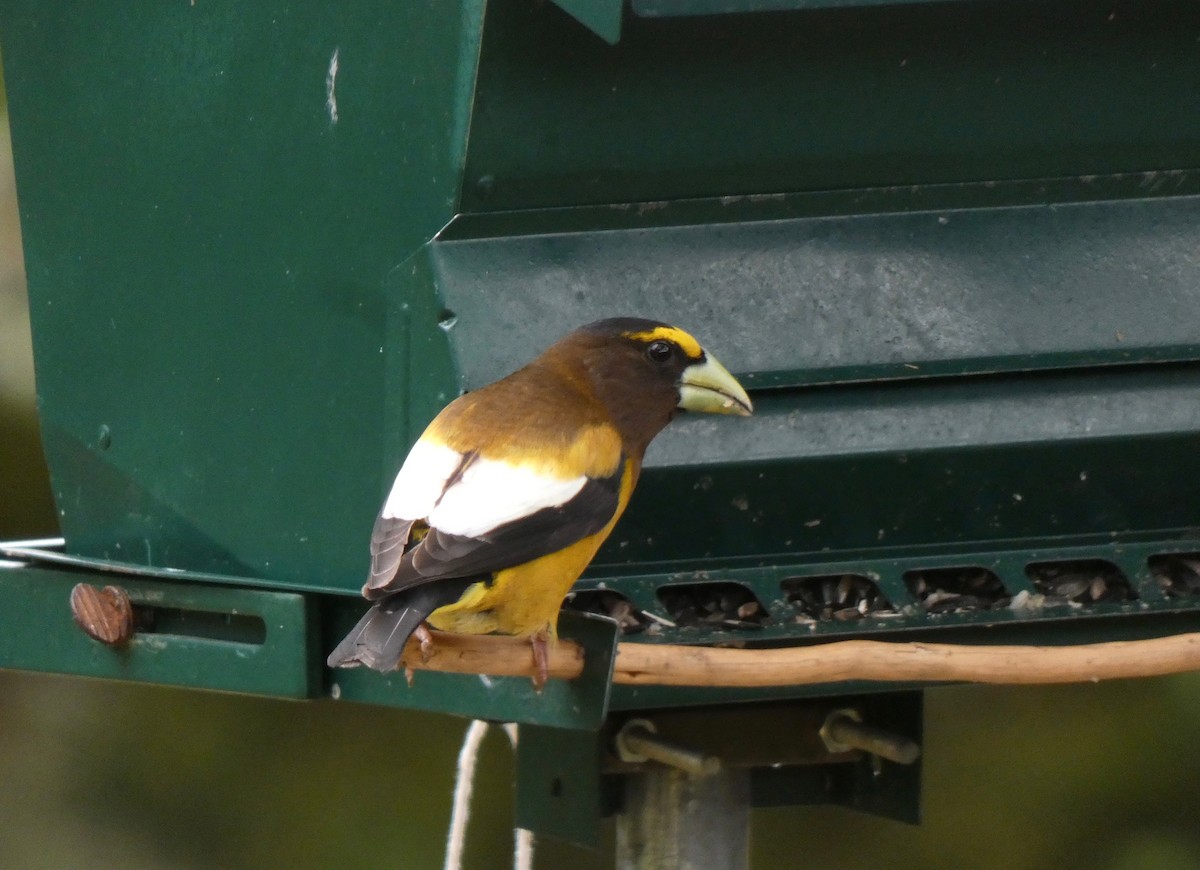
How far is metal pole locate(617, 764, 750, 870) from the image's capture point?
12.2 feet

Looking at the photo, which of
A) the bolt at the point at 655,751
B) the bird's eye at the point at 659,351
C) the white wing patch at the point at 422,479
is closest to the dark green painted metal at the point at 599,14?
the bird's eye at the point at 659,351

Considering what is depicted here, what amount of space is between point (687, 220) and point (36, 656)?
1486mm

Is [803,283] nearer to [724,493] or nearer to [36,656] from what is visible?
[724,493]

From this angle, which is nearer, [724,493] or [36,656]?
[724,493]

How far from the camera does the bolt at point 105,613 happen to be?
3.70m

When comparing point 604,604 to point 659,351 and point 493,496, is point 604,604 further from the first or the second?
point 659,351

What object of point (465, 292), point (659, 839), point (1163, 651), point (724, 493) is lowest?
point (659, 839)

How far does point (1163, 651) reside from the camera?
10.5 feet

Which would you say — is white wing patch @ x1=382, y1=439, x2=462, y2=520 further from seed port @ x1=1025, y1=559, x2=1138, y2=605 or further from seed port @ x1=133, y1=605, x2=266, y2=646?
seed port @ x1=1025, y1=559, x2=1138, y2=605

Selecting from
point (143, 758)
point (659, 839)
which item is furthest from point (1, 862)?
point (659, 839)

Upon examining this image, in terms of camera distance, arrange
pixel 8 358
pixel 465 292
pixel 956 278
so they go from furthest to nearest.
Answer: pixel 8 358, pixel 956 278, pixel 465 292

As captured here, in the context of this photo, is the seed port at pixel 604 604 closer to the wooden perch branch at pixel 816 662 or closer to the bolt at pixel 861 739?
the wooden perch branch at pixel 816 662

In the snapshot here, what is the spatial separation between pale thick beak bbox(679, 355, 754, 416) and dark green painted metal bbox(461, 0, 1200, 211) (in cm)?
35

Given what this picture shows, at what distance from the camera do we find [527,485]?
3453mm
